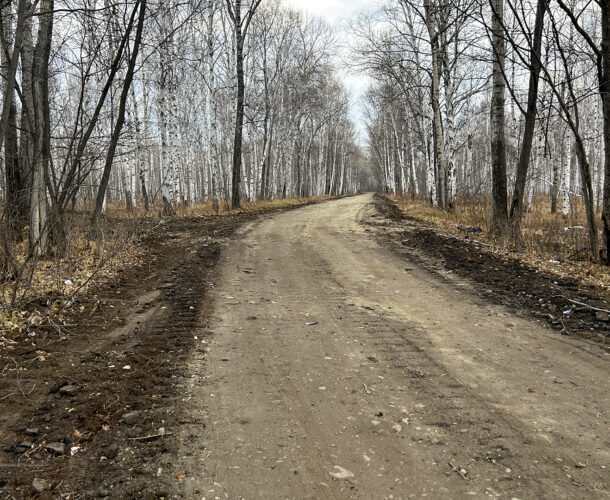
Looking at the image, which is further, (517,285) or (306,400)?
Answer: (517,285)

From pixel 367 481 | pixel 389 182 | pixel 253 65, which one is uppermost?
pixel 253 65

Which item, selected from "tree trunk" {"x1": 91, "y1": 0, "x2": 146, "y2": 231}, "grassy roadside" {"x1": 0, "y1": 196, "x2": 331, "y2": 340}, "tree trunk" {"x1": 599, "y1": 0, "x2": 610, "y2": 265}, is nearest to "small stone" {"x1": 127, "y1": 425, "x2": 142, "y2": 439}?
"grassy roadside" {"x1": 0, "y1": 196, "x2": 331, "y2": 340}

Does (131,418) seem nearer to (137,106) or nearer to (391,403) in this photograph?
(391,403)

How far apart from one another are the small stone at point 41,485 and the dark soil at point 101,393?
14 millimetres

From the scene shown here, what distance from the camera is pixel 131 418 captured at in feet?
8.89

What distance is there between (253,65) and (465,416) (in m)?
25.9

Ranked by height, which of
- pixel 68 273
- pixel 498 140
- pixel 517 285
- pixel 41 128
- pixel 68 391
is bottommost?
pixel 68 391

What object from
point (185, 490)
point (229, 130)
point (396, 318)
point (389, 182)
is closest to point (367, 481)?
point (185, 490)

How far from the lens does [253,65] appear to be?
25.1 metres

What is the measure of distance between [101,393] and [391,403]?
214 cm

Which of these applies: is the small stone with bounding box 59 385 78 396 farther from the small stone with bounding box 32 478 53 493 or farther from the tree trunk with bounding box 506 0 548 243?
the tree trunk with bounding box 506 0 548 243

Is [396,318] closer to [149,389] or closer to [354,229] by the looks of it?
[149,389]

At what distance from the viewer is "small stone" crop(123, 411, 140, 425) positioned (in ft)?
8.82

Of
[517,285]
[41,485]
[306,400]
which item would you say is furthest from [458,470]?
[517,285]
